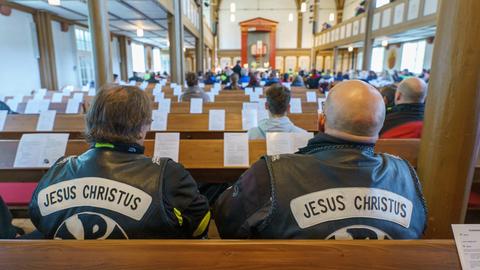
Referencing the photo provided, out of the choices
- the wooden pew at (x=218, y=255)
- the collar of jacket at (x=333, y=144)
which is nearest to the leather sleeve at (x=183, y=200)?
the wooden pew at (x=218, y=255)

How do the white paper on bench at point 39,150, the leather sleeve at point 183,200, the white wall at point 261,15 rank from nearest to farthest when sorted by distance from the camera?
1. the leather sleeve at point 183,200
2. the white paper on bench at point 39,150
3. the white wall at point 261,15

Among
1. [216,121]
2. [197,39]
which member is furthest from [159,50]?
[216,121]

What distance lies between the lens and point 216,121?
307 centimetres

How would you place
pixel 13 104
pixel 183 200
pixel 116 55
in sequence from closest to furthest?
pixel 183 200 < pixel 13 104 < pixel 116 55

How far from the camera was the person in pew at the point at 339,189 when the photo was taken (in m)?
0.99

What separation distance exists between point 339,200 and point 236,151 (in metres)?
1.12

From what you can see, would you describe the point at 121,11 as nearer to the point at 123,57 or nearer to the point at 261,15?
the point at 123,57

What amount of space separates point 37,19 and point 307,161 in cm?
975

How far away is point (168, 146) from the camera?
2.07 m

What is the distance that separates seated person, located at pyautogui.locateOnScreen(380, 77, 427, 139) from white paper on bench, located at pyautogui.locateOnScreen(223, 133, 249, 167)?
1192 mm

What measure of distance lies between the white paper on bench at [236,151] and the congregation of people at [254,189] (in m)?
0.82

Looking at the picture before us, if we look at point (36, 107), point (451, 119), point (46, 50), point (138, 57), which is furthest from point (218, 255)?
point (138, 57)

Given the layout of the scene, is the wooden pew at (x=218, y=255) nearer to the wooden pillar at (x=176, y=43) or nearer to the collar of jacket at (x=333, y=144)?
the collar of jacket at (x=333, y=144)

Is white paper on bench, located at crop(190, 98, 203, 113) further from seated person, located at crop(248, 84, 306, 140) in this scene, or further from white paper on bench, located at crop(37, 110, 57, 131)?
seated person, located at crop(248, 84, 306, 140)
